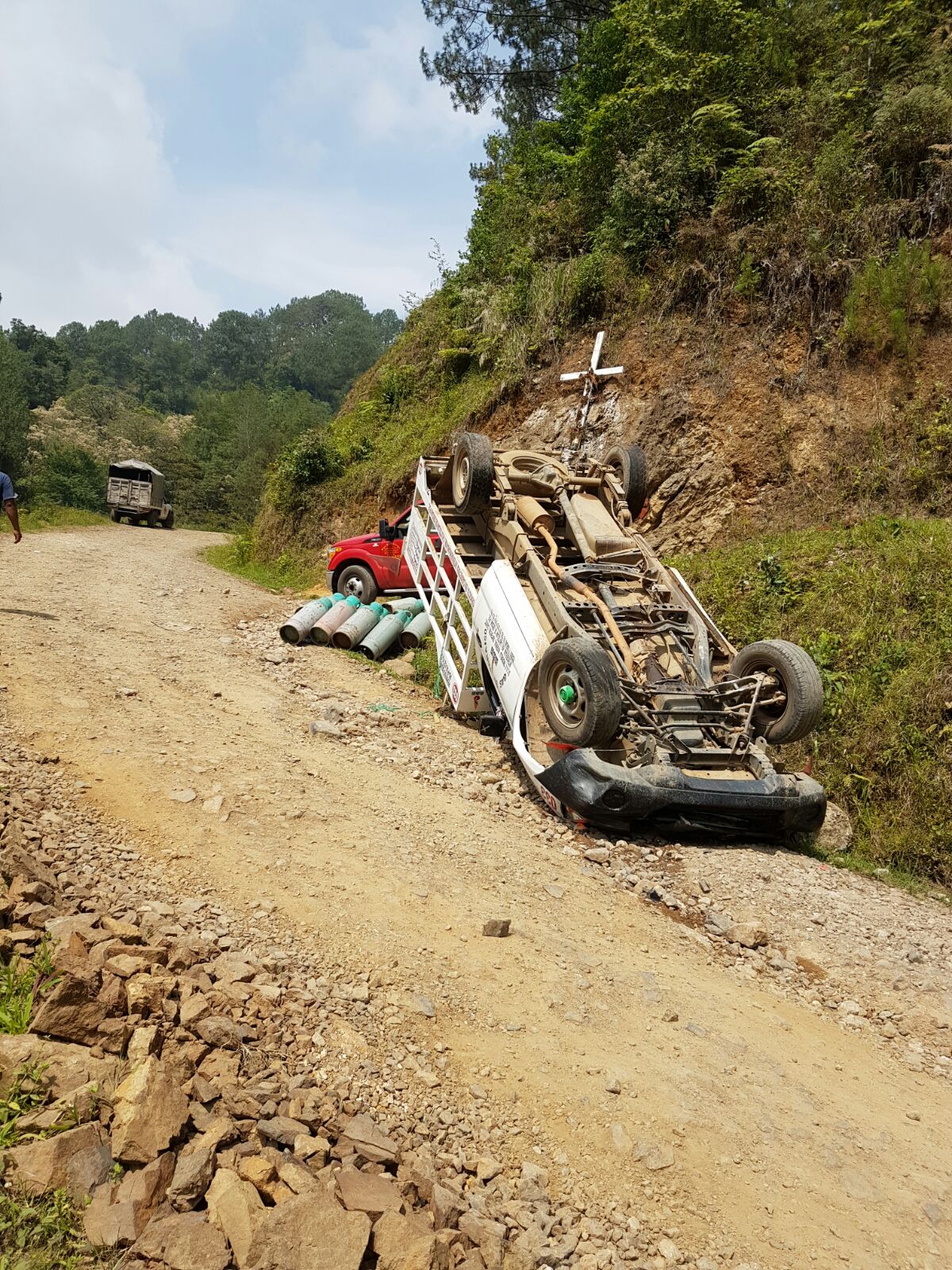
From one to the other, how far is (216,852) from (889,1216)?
3579 mm

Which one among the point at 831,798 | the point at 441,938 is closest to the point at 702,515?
the point at 831,798

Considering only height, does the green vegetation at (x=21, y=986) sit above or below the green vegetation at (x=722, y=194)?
below

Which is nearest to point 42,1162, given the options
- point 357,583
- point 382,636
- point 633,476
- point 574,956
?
point 574,956

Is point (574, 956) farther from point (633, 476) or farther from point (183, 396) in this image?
point (183, 396)

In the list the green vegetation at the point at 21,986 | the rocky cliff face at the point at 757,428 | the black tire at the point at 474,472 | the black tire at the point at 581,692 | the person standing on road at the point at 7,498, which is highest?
the rocky cliff face at the point at 757,428

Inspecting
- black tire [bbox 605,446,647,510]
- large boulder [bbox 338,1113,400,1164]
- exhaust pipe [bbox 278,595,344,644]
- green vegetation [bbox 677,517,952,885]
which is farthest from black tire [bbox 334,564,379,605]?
large boulder [bbox 338,1113,400,1164]

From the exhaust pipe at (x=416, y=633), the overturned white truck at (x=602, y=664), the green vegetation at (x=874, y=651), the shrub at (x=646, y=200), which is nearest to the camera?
the overturned white truck at (x=602, y=664)

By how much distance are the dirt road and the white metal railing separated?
1.56ft

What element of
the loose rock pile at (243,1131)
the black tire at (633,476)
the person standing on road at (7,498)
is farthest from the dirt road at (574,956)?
the black tire at (633,476)

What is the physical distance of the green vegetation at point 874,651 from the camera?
637 cm

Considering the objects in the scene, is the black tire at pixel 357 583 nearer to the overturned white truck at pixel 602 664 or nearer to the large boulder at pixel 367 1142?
the overturned white truck at pixel 602 664

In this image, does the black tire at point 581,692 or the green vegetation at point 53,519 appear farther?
the green vegetation at point 53,519

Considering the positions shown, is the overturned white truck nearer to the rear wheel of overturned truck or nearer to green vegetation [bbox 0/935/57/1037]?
the rear wheel of overturned truck

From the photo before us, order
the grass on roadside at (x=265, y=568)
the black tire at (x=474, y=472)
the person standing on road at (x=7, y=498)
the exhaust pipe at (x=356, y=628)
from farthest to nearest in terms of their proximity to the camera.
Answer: the grass on roadside at (x=265, y=568)
the exhaust pipe at (x=356, y=628)
the person standing on road at (x=7, y=498)
the black tire at (x=474, y=472)
